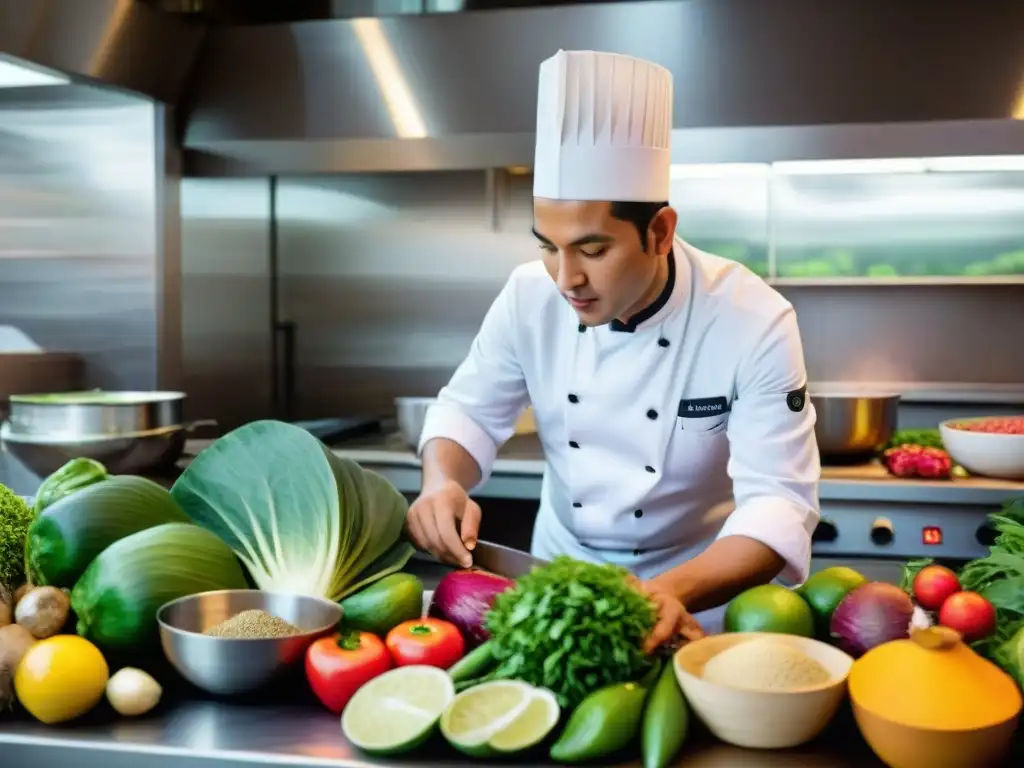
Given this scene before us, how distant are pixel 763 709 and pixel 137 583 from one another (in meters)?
0.78

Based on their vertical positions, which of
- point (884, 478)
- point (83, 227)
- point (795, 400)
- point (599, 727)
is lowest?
point (884, 478)

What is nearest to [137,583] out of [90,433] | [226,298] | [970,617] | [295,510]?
[295,510]

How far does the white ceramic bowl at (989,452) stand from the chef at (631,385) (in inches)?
46.8

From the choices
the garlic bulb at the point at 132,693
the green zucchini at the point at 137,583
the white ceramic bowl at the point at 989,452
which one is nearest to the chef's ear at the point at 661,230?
the green zucchini at the point at 137,583

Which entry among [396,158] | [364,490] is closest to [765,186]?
[396,158]

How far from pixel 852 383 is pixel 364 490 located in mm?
3071

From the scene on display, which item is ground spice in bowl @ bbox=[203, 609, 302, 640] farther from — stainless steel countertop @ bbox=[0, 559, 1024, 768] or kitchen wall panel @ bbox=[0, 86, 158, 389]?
kitchen wall panel @ bbox=[0, 86, 158, 389]

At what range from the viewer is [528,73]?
3498 millimetres

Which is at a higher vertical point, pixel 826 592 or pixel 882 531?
pixel 826 592

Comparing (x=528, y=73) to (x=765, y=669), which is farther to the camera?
(x=528, y=73)

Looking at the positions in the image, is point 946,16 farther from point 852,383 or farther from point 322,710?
point 322,710

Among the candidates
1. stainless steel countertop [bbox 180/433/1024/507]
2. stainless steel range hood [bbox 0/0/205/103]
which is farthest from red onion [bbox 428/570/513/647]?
stainless steel range hood [bbox 0/0/205/103]

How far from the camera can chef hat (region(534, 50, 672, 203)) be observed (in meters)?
1.76

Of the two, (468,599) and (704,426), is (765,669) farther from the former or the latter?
(704,426)
